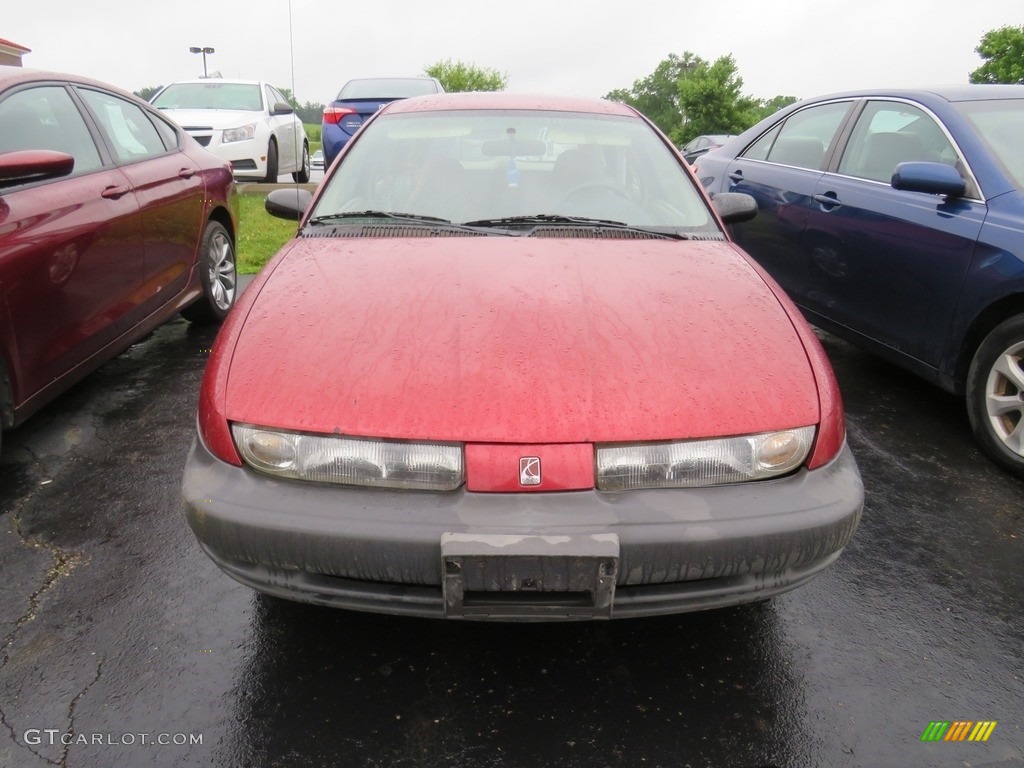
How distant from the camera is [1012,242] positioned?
2973 millimetres

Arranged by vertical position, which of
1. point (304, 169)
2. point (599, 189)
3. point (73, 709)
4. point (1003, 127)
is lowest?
point (304, 169)

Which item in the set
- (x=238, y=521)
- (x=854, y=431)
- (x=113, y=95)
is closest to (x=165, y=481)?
(x=238, y=521)

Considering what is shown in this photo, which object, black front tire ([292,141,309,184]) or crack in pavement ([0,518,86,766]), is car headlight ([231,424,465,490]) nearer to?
crack in pavement ([0,518,86,766])

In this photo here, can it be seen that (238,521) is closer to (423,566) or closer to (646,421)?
(423,566)

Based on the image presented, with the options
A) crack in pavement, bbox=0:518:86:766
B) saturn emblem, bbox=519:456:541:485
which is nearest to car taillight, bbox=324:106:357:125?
crack in pavement, bbox=0:518:86:766

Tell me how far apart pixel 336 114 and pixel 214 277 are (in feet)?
18.8

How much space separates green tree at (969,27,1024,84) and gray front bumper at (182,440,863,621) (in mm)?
47280

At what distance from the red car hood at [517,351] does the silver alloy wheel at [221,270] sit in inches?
105

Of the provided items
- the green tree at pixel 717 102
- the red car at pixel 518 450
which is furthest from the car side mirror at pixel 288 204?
the green tree at pixel 717 102

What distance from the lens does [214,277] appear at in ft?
15.6

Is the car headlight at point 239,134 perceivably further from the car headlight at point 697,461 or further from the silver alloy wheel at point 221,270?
the car headlight at point 697,461

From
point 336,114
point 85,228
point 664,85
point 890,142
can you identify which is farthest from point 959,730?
point 664,85

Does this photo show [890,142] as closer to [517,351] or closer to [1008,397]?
[1008,397]

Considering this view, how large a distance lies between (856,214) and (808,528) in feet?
8.54
